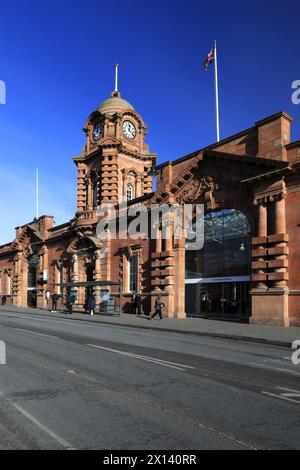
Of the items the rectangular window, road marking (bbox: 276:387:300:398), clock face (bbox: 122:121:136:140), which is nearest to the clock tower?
clock face (bbox: 122:121:136:140)

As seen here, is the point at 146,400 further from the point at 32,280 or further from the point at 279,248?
the point at 32,280

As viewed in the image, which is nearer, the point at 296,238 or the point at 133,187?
the point at 296,238

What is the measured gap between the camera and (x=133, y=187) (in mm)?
43219

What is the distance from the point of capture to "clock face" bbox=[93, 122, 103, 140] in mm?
44066

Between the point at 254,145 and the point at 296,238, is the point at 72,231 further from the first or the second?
the point at 296,238

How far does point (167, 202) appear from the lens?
101 feet

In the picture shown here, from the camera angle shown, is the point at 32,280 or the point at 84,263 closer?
the point at 84,263

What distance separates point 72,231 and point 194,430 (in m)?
38.1

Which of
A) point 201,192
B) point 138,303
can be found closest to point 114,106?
point 201,192

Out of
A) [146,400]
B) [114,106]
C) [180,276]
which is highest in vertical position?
[114,106]

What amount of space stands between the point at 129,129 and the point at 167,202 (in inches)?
619

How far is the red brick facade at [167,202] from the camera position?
75.0 ft

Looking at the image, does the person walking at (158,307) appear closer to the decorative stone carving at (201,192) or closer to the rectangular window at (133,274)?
the rectangular window at (133,274)
